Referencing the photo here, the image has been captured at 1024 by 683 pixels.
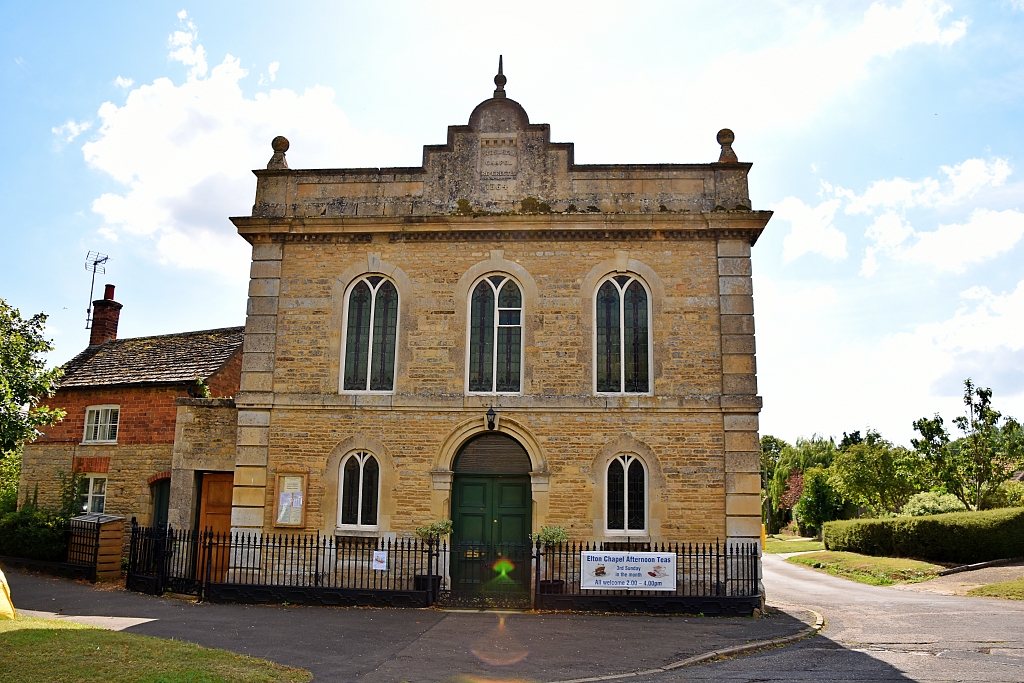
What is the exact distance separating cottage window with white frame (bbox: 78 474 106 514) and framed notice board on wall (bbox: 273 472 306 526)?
805 cm

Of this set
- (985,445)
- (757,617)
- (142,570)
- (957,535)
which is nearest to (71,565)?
(142,570)

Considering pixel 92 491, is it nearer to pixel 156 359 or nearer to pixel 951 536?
pixel 156 359

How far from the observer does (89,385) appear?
2116 centimetres

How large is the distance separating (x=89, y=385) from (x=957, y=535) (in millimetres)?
25632

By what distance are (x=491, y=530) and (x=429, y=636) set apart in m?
3.92

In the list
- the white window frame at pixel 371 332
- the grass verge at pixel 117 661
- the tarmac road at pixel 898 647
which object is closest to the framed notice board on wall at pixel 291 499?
the white window frame at pixel 371 332

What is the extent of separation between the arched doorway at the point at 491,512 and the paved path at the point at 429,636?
148 centimetres

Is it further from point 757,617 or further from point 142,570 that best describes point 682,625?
point 142,570

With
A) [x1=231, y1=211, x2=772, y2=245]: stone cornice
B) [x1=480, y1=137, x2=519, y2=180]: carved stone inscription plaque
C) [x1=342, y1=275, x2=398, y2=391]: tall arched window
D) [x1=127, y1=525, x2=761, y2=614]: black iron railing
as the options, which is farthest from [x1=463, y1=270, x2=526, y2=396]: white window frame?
[x1=127, y1=525, x2=761, y2=614]: black iron railing

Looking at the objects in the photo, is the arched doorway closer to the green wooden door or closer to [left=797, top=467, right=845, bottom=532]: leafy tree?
the green wooden door

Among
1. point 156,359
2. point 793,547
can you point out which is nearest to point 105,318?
point 156,359

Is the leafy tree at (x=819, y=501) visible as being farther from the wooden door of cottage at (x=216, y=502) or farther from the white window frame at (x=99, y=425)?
the white window frame at (x=99, y=425)

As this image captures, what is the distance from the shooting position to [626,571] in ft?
44.8

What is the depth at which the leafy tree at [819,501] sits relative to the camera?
41.9 m
